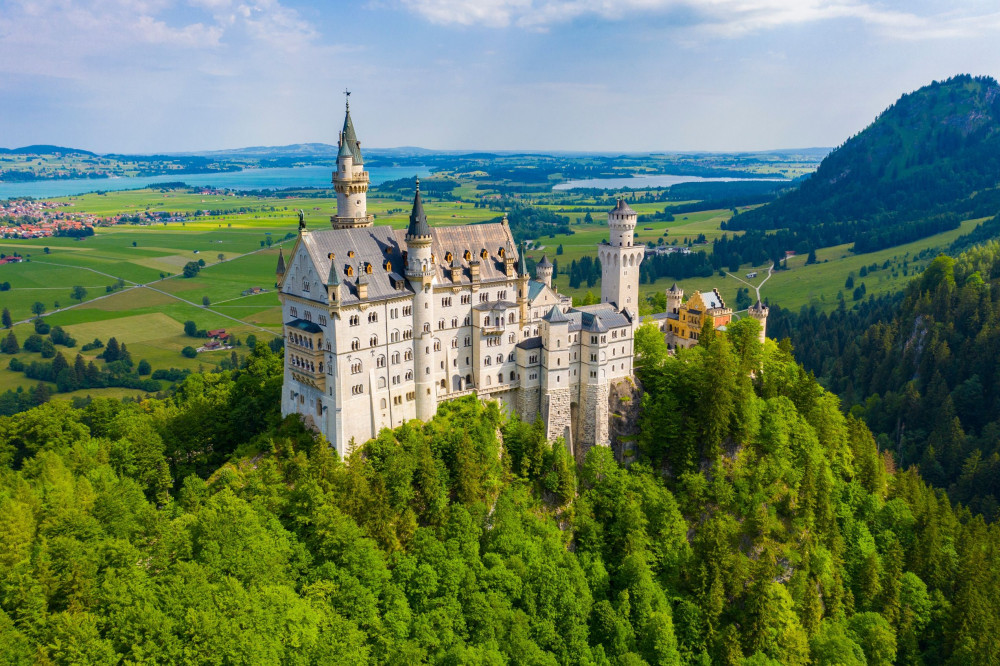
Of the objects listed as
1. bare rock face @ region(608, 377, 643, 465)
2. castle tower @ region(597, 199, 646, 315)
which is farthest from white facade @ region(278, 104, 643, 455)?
bare rock face @ region(608, 377, 643, 465)

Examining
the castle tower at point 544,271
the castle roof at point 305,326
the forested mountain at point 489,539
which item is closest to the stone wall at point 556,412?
the forested mountain at point 489,539

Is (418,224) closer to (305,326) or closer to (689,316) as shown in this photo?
(305,326)

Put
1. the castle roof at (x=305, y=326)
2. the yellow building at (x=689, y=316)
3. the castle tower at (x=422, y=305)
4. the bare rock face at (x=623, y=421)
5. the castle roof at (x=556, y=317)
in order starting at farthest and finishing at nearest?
1. the yellow building at (x=689, y=316)
2. the bare rock face at (x=623, y=421)
3. the castle roof at (x=556, y=317)
4. the castle tower at (x=422, y=305)
5. the castle roof at (x=305, y=326)

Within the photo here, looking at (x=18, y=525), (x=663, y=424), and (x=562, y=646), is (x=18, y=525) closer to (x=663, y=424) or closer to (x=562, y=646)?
(x=562, y=646)

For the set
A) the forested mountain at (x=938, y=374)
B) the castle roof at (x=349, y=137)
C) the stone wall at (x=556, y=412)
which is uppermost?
the castle roof at (x=349, y=137)

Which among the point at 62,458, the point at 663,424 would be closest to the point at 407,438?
the point at 663,424

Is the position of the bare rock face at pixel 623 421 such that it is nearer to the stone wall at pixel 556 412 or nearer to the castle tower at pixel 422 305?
the stone wall at pixel 556 412

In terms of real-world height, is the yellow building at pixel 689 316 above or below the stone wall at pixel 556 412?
above
